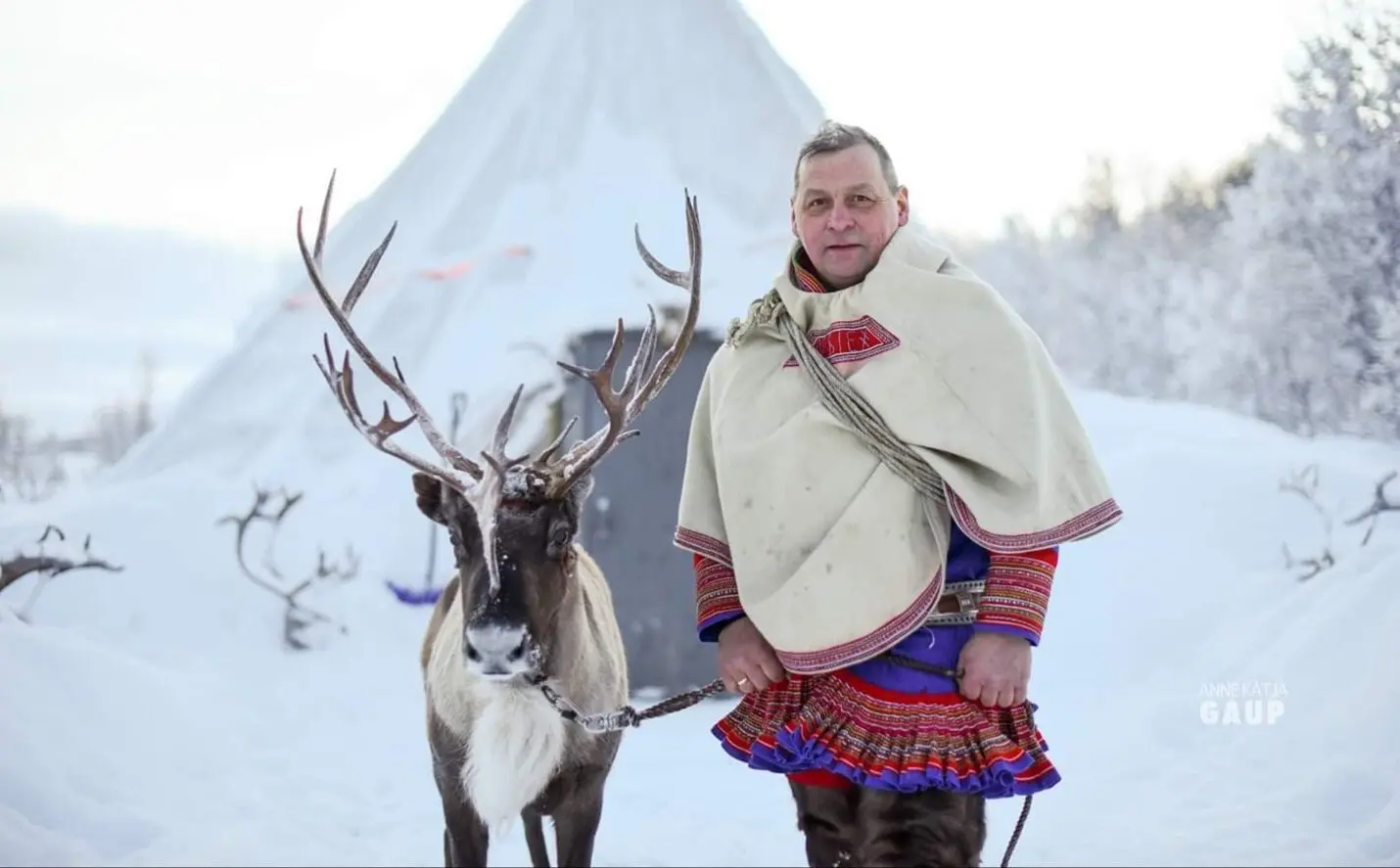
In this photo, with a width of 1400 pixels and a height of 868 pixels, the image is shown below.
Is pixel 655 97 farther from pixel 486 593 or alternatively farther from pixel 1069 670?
pixel 486 593

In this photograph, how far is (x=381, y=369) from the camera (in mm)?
2721

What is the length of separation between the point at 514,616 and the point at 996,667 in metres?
0.95

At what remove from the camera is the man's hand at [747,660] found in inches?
76.1

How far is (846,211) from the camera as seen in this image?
1907 mm

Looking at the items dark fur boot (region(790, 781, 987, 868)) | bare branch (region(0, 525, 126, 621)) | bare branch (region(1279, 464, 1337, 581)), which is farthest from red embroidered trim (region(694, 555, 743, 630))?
bare branch (region(1279, 464, 1337, 581))

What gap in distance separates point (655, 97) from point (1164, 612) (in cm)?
467

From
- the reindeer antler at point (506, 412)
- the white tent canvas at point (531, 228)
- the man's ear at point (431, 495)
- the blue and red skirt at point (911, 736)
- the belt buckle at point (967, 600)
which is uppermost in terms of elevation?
the white tent canvas at point (531, 228)

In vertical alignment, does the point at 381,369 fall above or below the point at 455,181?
below

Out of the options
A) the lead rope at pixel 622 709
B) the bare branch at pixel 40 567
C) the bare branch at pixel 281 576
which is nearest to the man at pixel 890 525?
the lead rope at pixel 622 709


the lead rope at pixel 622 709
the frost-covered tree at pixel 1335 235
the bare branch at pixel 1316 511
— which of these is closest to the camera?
the lead rope at pixel 622 709

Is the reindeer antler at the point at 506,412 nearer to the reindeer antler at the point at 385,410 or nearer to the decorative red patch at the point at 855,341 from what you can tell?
the reindeer antler at the point at 385,410

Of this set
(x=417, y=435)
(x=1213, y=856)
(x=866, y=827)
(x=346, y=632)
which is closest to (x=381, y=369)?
(x=866, y=827)

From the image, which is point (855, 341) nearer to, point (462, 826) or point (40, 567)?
point (462, 826)

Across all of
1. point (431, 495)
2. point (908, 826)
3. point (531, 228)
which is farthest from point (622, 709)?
point (531, 228)
